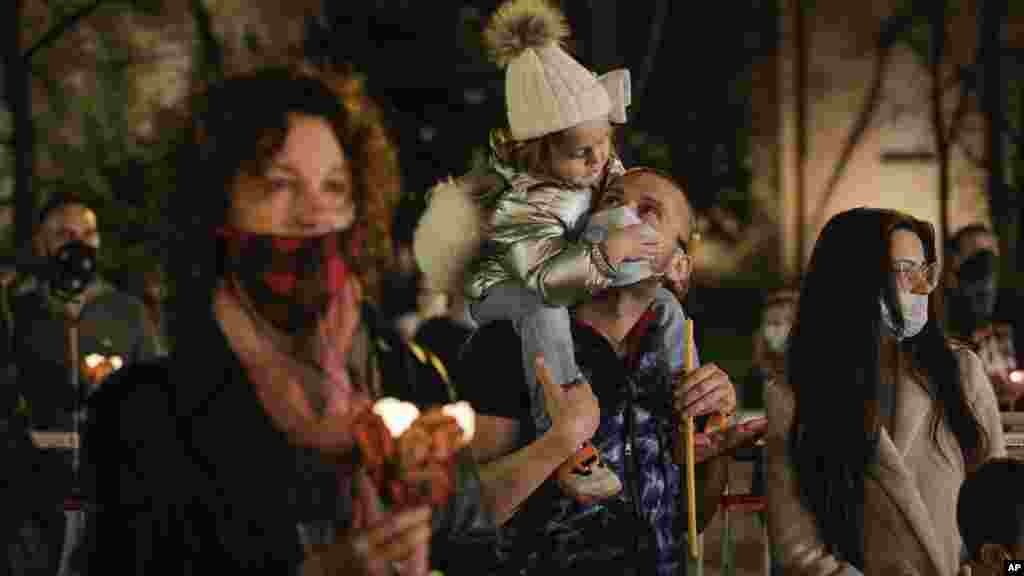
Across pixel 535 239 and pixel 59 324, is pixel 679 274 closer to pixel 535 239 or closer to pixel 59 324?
pixel 535 239

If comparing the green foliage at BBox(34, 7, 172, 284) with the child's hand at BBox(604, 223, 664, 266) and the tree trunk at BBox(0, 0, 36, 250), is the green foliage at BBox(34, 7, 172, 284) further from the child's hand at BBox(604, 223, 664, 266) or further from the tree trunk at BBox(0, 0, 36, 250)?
the child's hand at BBox(604, 223, 664, 266)

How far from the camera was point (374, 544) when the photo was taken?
103 inches

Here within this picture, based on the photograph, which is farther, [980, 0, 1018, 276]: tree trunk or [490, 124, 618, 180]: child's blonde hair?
[980, 0, 1018, 276]: tree trunk

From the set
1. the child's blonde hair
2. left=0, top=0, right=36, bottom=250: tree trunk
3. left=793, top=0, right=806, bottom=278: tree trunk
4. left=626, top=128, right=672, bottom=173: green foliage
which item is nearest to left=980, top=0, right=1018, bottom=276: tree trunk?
left=626, top=128, right=672, bottom=173: green foliage

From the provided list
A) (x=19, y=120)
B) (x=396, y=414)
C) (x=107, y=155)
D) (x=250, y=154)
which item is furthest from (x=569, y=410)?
(x=107, y=155)

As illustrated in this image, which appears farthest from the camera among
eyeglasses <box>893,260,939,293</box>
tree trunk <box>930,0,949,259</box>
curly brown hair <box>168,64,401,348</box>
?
tree trunk <box>930,0,949,259</box>

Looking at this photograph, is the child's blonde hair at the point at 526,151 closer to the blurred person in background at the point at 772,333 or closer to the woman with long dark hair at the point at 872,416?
the woman with long dark hair at the point at 872,416

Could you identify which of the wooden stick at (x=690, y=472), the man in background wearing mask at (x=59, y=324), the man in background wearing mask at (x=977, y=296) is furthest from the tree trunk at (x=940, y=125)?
the wooden stick at (x=690, y=472)

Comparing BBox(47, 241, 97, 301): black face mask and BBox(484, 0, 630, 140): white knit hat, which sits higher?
BBox(484, 0, 630, 140): white knit hat

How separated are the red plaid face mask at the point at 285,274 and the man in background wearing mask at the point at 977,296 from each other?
6.31 meters

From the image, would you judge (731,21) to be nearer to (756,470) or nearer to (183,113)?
(756,470)

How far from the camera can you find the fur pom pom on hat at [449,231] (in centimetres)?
378

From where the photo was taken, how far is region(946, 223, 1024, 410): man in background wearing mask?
28.8 ft

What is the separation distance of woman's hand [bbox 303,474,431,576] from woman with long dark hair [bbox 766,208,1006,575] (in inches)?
58.2
